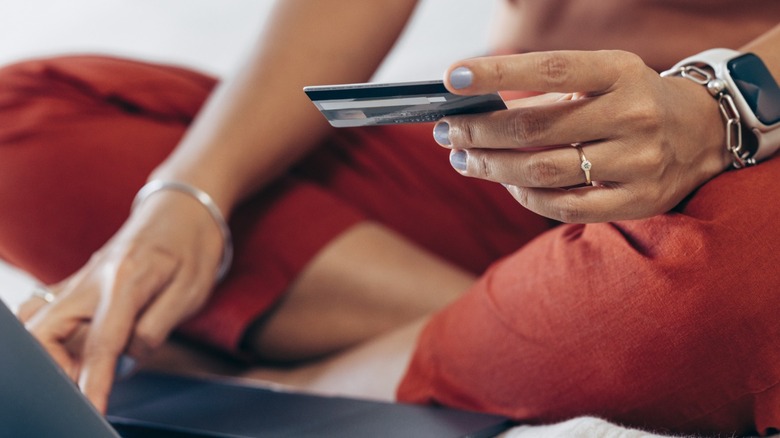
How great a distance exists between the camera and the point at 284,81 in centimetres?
81

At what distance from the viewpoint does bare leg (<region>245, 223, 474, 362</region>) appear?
836 millimetres

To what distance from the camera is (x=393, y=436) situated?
545 mm

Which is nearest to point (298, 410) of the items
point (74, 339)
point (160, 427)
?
point (160, 427)

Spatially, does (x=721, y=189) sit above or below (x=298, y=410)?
above

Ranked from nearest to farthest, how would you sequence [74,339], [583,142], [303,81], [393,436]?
[583,142], [393,436], [74,339], [303,81]

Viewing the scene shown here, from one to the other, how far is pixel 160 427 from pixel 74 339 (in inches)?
4.8

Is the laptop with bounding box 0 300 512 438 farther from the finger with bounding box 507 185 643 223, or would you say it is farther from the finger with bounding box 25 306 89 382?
the finger with bounding box 507 185 643 223

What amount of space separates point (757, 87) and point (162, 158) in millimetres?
597

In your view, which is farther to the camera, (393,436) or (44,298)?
(44,298)

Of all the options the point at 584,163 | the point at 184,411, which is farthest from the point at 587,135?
the point at 184,411

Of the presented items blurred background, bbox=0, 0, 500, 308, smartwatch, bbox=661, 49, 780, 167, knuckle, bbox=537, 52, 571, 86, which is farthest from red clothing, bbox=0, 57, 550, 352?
blurred background, bbox=0, 0, 500, 308

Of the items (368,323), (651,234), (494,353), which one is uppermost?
(651,234)

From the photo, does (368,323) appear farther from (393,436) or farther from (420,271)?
(393,436)

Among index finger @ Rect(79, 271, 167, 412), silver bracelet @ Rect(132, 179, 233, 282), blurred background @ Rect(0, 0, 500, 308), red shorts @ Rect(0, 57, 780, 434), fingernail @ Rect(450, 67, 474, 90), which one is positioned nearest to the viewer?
fingernail @ Rect(450, 67, 474, 90)
